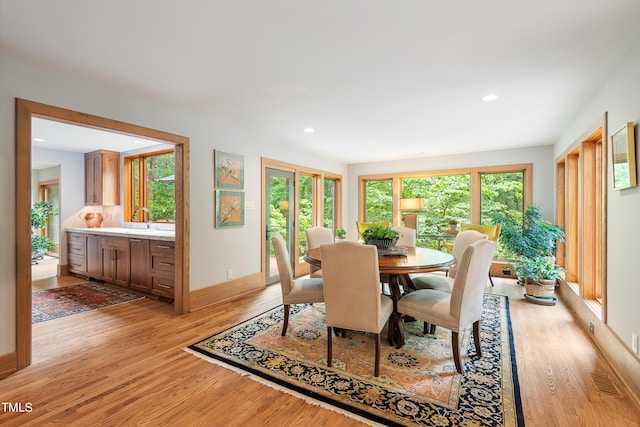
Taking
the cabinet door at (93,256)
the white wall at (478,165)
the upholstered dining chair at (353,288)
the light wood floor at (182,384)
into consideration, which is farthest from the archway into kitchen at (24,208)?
the white wall at (478,165)

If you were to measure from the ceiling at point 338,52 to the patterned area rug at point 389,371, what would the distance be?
227 centimetres

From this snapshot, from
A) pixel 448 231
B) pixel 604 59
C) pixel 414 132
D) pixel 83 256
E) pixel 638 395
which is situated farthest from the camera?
pixel 448 231

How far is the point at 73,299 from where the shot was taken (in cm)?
409

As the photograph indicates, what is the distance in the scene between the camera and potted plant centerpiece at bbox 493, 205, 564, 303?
12.9 ft

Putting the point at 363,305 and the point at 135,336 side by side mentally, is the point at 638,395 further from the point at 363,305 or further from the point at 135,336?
the point at 135,336

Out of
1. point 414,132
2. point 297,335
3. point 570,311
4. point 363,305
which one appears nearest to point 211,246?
point 297,335

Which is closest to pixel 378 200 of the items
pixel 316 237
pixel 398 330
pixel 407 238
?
pixel 407 238

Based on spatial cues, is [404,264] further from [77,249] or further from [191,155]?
[77,249]

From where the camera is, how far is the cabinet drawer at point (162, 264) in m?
3.87

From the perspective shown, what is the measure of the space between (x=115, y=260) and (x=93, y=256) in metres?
0.72

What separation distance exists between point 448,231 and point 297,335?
13.0 ft

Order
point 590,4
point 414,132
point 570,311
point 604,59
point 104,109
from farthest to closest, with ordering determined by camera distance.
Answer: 1. point 414,132
2. point 570,311
3. point 104,109
4. point 604,59
5. point 590,4

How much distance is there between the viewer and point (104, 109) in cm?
280

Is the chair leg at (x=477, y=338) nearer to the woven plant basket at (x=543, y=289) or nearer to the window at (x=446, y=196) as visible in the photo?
the woven plant basket at (x=543, y=289)
